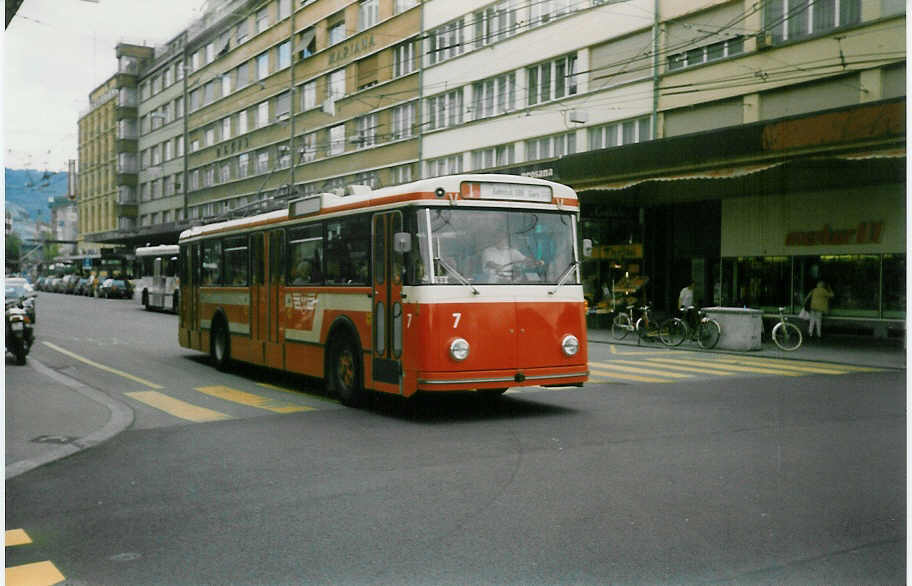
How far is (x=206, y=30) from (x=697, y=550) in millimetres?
4557

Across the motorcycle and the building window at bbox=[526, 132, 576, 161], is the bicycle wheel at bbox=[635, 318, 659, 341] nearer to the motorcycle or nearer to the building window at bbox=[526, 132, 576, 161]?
the building window at bbox=[526, 132, 576, 161]

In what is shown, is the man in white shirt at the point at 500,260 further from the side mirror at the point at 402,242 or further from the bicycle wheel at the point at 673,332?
the bicycle wheel at the point at 673,332

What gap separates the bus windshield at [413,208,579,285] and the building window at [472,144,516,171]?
82.8 ft

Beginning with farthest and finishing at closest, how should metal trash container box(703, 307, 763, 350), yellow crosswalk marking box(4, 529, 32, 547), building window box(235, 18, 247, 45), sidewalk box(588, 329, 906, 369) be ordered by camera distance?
1. metal trash container box(703, 307, 763, 350)
2. sidewalk box(588, 329, 906, 369)
3. building window box(235, 18, 247, 45)
4. yellow crosswalk marking box(4, 529, 32, 547)

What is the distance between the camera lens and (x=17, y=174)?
4633mm

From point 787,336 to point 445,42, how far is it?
63.9ft

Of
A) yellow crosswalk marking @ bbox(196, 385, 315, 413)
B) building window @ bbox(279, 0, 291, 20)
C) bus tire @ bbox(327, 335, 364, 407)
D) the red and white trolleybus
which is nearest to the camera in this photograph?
building window @ bbox(279, 0, 291, 20)

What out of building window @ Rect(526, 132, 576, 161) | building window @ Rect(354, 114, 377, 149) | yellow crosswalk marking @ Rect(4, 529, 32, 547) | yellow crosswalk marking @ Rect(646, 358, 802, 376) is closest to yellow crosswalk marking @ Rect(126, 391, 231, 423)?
yellow crosswalk marking @ Rect(4, 529, 32, 547)

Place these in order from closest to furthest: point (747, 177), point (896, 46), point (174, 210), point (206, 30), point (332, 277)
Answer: point (896, 46) < point (206, 30) < point (332, 277) < point (174, 210) < point (747, 177)

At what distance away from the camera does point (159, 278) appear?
37.7 m

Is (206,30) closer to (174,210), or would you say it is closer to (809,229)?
(174,210)

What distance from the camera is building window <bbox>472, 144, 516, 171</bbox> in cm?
3584

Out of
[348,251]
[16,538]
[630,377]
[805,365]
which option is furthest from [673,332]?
[16,538]

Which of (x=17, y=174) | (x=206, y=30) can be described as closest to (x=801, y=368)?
(x=206, y=30)
